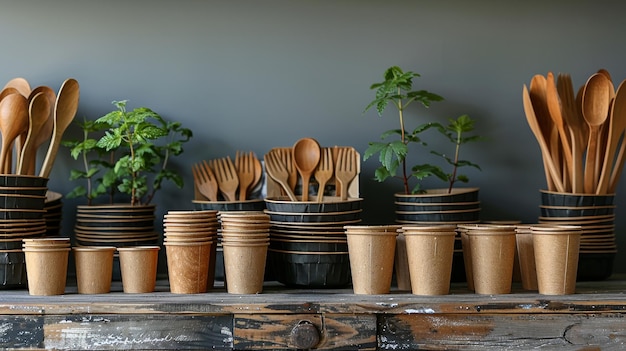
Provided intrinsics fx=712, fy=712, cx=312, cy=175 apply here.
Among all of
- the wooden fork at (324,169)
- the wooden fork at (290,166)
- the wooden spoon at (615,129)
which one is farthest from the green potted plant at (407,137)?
the wooden spoon at (615,129)

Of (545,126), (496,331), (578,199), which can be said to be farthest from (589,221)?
(496,331)

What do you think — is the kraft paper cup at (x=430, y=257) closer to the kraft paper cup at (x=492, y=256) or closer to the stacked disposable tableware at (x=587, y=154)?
the kraft paper cup at (x=492, y=256)

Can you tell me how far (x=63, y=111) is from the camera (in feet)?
6.05

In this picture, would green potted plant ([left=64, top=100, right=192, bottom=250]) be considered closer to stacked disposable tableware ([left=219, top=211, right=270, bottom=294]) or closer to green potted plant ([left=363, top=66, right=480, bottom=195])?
stacked disposable tableware ([left=219, top=211, right=270, bottom=294])

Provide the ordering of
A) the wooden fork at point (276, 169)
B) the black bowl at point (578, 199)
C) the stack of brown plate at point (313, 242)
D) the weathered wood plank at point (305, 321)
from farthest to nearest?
the wooden fork at point (276, 169), the black bowl at point (578, 199), the stack of brown plate at point (313, 242), the weathered wood plank at point (305, 321)

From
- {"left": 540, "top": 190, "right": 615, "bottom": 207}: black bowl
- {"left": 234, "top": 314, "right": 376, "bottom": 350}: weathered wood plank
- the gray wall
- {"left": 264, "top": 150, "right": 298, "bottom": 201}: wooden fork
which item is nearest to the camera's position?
{"left": 234, "top": 314, "right": 376, "bottom": 350}: weathered wood plank

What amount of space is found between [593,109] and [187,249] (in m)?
1.07

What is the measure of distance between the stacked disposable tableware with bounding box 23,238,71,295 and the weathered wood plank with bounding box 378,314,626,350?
2.38 feet

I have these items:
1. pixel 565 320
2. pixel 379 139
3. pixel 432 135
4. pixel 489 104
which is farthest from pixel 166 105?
pixel 565 320

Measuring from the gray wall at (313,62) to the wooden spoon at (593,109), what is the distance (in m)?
0.26

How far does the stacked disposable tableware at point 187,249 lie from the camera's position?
1.61m

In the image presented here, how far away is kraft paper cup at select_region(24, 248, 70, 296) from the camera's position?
5.20ft

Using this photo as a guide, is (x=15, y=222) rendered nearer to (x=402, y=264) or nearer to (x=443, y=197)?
(x=402, y=264)

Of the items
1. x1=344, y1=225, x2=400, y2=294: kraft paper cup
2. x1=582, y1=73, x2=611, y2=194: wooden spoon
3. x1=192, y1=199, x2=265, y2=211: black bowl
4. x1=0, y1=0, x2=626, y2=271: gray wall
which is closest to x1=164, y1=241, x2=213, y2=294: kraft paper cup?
x1=192, y1=199, x2=265, y2=211: black bowl
